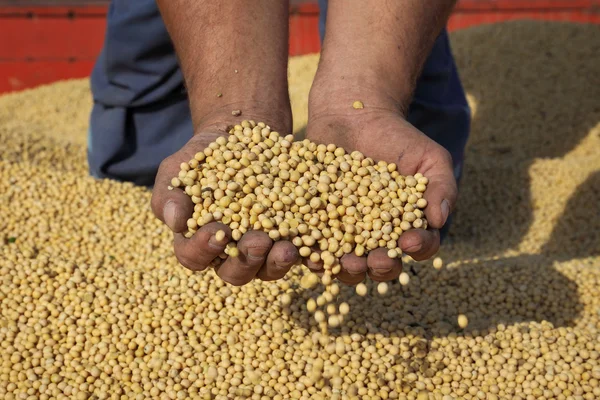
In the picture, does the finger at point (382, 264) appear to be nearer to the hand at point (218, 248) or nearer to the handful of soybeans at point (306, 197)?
the handful of soybeans at point (306, 197)

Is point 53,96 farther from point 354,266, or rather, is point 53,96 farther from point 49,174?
point 354,266

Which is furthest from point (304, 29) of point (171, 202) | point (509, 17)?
point (171, 202)

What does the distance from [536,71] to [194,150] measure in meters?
3.62

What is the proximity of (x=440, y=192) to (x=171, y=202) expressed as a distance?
788 mm

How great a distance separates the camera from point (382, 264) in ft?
6.29

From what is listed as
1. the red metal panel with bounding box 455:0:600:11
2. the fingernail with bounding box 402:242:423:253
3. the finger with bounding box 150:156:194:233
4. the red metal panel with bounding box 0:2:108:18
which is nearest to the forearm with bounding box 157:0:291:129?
the finger with bounding box 150:156:194:233

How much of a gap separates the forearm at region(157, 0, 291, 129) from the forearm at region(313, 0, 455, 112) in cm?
17

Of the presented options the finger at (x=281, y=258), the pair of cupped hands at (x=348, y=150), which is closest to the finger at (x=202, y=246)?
the pair of cupped hands at (x=348, y=150)

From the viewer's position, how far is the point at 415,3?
2453mm

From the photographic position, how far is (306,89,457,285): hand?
195 cm

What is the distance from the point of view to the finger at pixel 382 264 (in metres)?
1.92

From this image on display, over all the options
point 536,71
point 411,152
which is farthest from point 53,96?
point 411,152

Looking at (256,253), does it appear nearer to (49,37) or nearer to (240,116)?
(240,116)

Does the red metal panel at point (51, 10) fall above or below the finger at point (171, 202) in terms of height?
below
